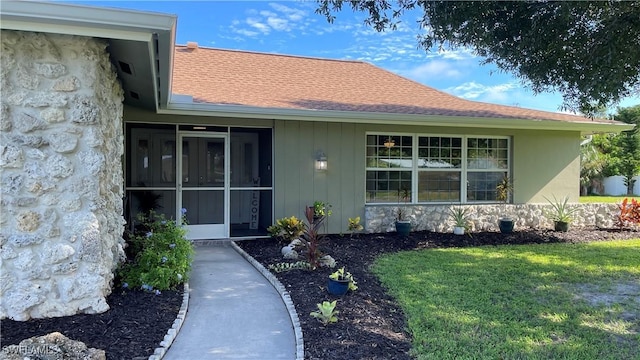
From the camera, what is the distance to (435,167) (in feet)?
32.7

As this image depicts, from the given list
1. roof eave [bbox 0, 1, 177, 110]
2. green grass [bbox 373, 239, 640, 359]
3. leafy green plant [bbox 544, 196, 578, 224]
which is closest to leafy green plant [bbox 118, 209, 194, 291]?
roof eave [bbox 0, 1, 177, 110]

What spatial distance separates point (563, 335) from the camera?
3.98m

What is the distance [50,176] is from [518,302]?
16.6ft

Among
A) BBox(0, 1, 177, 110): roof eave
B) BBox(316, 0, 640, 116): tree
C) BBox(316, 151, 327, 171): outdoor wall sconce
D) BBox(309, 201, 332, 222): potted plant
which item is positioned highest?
BBox(316, 0, 640, 116): tree

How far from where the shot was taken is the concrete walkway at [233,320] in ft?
11.6

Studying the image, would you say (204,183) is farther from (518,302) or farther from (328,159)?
(518,302)

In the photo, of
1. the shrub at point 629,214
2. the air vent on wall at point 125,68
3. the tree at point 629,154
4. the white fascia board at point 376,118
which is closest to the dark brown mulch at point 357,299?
the white fascia board at point 376,118

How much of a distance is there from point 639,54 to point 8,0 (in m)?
6.46

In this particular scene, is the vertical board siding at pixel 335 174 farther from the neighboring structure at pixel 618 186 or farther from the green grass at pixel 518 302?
the neighboring structure at pixel 618 186

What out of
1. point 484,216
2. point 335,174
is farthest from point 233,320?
point 484,216

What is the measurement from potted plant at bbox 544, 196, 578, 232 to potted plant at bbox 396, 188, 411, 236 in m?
3.72

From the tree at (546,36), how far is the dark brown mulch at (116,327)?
4.49m

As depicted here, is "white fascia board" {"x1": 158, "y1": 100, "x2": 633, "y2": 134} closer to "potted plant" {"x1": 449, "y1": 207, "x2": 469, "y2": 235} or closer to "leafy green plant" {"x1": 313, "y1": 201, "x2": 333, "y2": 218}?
"leafy green plant" {"x1": 313, "y1": 201, "x2": 333, "y2": 218}

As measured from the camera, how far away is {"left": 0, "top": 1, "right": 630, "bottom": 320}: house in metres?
Result: 3.73
